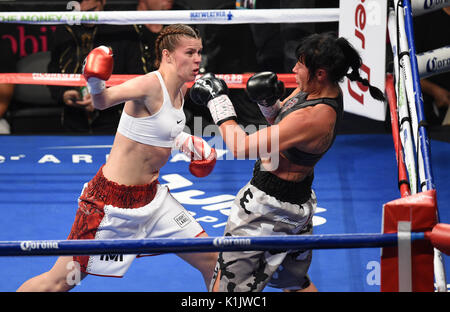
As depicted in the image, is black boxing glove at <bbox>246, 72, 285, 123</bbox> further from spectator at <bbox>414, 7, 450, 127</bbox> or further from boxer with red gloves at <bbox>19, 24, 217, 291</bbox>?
spectator at <bbox>414, 7, 450, 127</bbox>

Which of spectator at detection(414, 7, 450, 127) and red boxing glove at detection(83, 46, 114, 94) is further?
spectator at detection(414, 7, 450, 127)

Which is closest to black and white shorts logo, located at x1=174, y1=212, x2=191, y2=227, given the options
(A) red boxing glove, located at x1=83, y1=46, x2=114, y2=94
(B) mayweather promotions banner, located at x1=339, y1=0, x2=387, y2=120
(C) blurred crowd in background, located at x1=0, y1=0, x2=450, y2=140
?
(A) red boxing glove, located at x1=83, y1=46, x2=114, y2=94

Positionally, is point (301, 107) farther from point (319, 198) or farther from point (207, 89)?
point (319, 198)

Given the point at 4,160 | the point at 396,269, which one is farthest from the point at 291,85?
the point at 396,269

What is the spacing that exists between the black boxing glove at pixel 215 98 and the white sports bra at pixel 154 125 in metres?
0.18

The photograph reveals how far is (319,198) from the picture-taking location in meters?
4.39

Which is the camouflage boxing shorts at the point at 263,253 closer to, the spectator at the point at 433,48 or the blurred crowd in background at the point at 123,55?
the blurred crowd in background at the point at 123,55

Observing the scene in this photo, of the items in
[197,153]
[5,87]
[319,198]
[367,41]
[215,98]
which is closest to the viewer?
[215,98]

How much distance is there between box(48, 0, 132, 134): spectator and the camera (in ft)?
18.6

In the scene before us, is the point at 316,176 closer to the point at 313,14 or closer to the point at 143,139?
the point at 313,14

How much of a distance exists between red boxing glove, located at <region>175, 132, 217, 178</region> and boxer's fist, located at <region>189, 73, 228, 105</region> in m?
0.38

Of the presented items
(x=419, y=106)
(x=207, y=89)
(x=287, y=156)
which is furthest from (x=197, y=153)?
(x=419, y=106)

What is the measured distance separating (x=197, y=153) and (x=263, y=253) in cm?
72

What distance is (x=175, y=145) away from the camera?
305 centimetres
